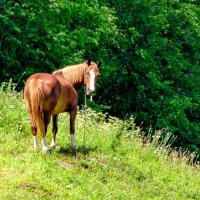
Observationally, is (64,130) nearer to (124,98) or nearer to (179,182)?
(179,182)

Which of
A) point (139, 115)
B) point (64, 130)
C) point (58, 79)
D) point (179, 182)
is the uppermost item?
point (58, 79)

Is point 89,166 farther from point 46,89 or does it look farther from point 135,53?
point 135,53

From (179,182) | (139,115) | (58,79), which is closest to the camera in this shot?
(58,79)

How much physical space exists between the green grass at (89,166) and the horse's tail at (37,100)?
25.9 inches

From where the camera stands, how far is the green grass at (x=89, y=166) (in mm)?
7621

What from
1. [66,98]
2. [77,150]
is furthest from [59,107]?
[77,150]

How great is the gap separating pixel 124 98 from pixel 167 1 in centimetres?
567

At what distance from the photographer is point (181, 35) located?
24.8 meters

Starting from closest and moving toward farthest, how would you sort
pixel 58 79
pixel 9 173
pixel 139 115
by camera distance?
pixel 9 173 < pixel 58 79 < pixel 139 115

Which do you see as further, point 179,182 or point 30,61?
point 30,61

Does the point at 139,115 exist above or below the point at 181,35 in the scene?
below

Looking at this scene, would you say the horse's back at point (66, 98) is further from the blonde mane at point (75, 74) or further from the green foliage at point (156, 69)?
the green foliage at point (156, 69)

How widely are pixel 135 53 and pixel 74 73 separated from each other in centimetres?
1445

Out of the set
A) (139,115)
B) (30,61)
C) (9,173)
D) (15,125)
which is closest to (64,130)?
(15,125)
